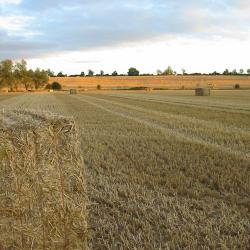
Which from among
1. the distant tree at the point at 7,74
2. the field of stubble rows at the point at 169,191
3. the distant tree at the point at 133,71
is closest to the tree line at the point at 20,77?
the distant tree at the point at 7,74

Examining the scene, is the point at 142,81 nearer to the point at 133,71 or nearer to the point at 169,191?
the point at 133,71

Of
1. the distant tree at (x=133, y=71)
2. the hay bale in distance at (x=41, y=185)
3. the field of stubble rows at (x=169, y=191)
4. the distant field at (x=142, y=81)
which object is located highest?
the hay bale in distance at (x=41, y=185)

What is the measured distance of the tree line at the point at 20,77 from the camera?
Result: 425 feet

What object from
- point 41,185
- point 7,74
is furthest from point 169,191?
point 7,74

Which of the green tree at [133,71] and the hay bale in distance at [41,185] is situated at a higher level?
the hay bale in distance at [41,185]

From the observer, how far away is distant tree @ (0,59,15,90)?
422 ft

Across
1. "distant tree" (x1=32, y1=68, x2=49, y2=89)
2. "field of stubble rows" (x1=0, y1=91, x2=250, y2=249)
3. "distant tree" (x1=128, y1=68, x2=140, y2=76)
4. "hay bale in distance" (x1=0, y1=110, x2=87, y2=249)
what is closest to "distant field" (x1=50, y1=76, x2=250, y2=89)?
"distant tree" (x1=32, y1=68, x2=49, y2=89)

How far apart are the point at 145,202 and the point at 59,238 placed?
248 centimetres

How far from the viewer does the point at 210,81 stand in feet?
426

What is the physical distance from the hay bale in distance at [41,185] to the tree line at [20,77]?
128 meters

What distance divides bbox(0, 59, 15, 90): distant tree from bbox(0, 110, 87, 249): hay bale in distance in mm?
127830

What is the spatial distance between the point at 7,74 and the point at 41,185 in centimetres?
12994

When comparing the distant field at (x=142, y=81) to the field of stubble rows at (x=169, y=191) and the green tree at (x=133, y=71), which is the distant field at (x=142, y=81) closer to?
the green tree at (x=133, y=71)

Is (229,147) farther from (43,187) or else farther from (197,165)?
(43,187)
